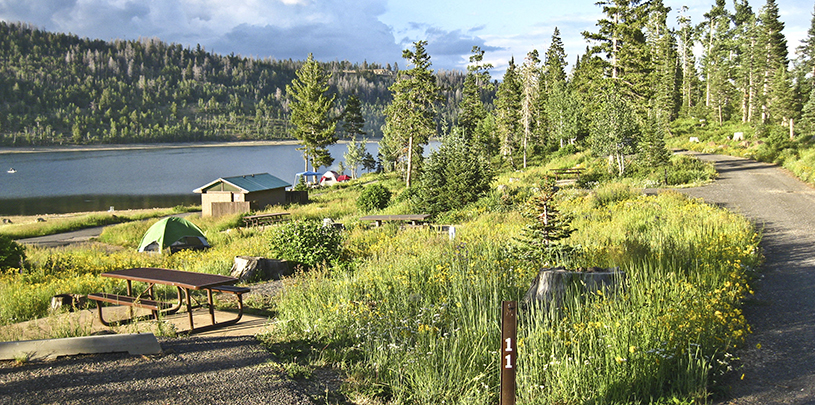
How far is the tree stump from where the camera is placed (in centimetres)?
580

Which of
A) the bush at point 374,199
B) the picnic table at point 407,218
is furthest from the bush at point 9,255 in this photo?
the bush at point 374,199

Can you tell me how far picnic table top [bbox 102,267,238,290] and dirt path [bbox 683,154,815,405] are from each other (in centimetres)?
548

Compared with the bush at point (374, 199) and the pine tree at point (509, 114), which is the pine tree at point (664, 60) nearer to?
the pine tree at point (509, 114)

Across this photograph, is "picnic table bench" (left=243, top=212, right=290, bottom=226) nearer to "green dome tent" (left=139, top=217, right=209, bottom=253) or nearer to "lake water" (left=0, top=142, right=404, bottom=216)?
"green dome tent" (left=139, top=217, right=209, bottom=253)

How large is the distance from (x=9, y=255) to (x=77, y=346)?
35.4ft

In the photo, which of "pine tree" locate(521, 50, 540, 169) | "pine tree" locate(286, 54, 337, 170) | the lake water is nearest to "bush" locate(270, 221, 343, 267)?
"pine tree" locate(521, 50, 540, 169)

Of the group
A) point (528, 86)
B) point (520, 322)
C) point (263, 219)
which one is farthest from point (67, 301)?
point (528, 86)

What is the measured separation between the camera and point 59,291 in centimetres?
853

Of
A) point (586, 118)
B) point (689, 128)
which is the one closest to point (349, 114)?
point (586, 118)

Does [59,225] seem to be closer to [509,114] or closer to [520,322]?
[520,322]

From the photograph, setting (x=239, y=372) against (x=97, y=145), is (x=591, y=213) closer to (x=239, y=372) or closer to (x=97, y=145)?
(x=239, y=372)

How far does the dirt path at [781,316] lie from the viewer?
466 cm

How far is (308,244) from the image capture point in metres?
11.5

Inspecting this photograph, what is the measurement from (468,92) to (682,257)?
5881 centimetres
